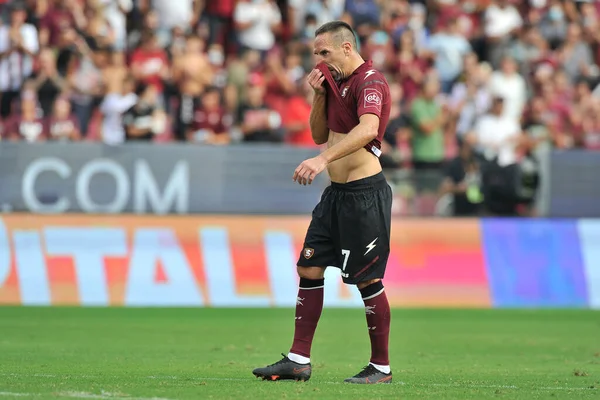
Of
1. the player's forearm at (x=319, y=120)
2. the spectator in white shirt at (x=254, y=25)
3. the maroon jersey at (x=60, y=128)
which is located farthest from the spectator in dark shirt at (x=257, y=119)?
the player's forearm at (x=319, y=120)

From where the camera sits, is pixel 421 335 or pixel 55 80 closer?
pixel 421 335

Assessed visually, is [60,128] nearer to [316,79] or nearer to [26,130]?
[26,130]

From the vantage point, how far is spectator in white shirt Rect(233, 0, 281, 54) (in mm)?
20281

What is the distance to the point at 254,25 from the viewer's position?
800 inches

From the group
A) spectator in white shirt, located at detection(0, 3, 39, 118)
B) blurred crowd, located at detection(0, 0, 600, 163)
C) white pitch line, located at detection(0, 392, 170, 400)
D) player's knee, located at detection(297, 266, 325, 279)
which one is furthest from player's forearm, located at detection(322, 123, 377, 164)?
spectator in white shirt, located at detection(0, 3, 39, 118)

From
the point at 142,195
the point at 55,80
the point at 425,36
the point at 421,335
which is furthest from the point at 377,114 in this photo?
the point at 425,36

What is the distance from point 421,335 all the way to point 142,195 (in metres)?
4.82

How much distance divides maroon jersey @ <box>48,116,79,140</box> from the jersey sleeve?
30.4 ft

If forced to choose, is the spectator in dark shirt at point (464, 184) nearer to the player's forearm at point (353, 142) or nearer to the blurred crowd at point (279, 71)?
the blurred crowd at point (279, 71)

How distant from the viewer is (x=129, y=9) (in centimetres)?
2003

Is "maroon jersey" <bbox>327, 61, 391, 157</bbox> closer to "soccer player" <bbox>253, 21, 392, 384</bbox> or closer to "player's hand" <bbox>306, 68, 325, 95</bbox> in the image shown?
"soccer player" <bbox>253, 21, 392, 384</bbox>

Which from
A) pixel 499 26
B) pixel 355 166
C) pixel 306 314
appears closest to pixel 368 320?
pixel 306 314

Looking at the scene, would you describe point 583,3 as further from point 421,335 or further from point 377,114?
point 377,114

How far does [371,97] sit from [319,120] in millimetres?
530
